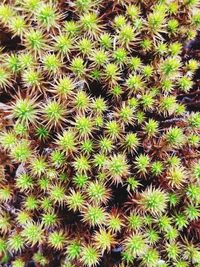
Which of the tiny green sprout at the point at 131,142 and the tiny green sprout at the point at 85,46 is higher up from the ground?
the tiny green sprout at the point at 85,46

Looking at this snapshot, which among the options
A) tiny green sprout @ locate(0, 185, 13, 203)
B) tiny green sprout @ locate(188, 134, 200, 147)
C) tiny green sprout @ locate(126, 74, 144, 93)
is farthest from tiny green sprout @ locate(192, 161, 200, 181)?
tiny green sprout @ locate(0, 185, 13, 203)

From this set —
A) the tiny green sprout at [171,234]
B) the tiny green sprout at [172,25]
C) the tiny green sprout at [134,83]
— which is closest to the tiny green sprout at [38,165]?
the tiny green sprout at [134,83]

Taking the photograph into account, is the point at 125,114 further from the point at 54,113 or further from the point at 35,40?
the point at 35,40

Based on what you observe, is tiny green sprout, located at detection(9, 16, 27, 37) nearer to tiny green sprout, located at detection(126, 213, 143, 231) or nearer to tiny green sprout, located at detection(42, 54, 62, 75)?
tiny green sprout, located at detection(42, 54, 62, 75)

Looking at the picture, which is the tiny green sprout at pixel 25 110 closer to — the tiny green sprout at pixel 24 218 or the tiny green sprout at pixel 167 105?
the tiny green sprout at pixel 24 218

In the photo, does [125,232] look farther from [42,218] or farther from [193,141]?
[193,141]

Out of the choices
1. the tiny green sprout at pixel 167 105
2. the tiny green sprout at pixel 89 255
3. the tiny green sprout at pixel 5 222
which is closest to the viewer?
the tiny green sprout at pixel 89 255

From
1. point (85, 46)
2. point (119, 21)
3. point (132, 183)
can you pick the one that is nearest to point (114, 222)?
point (132, 183)
